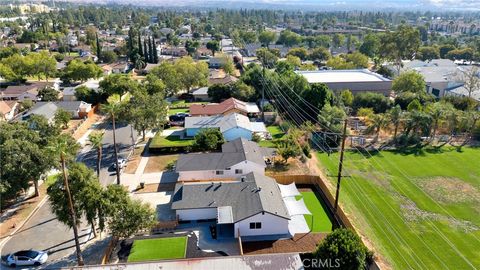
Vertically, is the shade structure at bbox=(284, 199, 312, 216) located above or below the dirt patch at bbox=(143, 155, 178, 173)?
above

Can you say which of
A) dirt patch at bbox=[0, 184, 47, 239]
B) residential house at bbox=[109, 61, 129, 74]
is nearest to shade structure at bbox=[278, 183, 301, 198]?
dirt patch at bbox=[0, 184, 47, 239]

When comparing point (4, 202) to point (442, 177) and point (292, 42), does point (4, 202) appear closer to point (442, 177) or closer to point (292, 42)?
point (442, 177)

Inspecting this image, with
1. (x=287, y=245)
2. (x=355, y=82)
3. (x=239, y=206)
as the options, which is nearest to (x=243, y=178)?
(x=239, y=206)

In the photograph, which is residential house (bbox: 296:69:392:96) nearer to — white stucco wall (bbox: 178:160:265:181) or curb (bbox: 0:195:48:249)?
white stucco wall (bbox: 178:160:265:181)

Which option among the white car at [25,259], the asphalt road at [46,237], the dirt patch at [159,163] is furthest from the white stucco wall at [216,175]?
the white car at [25,259]

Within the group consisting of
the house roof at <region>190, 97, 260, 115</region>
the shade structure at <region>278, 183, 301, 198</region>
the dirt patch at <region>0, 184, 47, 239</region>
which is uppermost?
the house roof at <region>190, 97, 260, 115</region>
